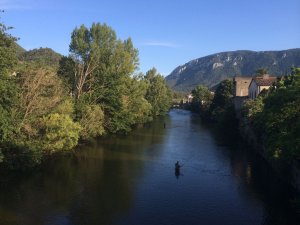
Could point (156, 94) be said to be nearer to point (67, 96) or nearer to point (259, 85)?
point (259, 85)

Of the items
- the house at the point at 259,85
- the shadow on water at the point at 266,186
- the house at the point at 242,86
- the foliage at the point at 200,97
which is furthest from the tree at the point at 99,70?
the foliage at the point at 200,97

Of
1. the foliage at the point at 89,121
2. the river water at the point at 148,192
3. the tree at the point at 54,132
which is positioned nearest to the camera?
the river water at the point at 148,192

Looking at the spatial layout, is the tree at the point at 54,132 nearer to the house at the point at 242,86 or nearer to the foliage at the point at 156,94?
the house at the point at 242,86

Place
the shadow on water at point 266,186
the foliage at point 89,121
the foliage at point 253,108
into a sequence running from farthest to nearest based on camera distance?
1. the foliage at point 89,121
2. the foliage at point 253,108
3. the shadow on water at point 266,186

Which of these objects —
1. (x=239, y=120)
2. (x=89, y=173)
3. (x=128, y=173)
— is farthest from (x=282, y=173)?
(x=239, y=120)

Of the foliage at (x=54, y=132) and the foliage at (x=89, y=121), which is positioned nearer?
the foliage at (x=54, y=132)

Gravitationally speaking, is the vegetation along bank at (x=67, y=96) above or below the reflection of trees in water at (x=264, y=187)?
above

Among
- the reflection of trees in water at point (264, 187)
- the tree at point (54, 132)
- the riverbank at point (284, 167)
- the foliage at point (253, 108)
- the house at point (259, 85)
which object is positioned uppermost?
the house at point (259, 85)

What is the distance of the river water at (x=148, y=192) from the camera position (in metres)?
28.0

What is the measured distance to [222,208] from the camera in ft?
99.7

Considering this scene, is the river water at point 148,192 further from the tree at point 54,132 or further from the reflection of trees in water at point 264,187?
the tree at point 54,132

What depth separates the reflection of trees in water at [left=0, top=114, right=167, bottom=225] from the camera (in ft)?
91.0

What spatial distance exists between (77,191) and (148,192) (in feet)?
21.6

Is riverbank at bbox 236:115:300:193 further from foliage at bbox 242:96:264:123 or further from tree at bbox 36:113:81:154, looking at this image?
tree at bbox 36:113:81:154
